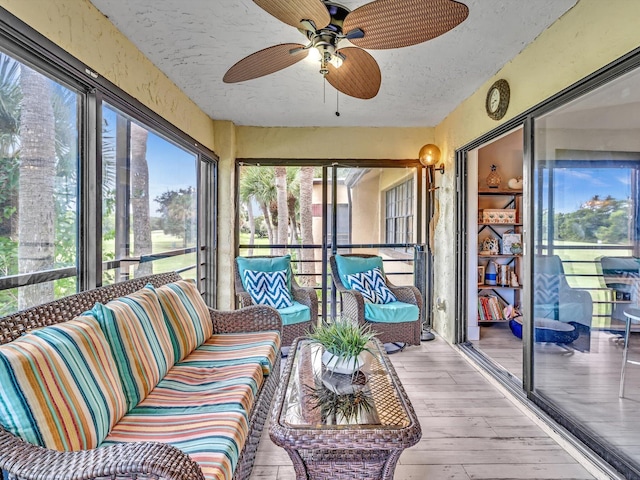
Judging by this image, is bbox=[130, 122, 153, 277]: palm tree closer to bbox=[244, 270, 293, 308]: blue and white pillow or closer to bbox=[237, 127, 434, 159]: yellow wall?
bbox=[244, 270, 293, 308]: blue and white pillow

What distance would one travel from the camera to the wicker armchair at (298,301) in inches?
135

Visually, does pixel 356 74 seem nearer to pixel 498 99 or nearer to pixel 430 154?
pixel 498 99

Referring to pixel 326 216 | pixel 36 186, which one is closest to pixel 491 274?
pixel 326 216

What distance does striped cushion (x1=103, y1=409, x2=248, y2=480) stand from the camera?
122cm

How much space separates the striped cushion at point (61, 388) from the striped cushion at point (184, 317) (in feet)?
1.98

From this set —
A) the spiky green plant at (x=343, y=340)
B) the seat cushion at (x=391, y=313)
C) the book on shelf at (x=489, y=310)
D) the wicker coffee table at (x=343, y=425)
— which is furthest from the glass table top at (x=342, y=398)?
the book on shelf at (x=489, y=310)

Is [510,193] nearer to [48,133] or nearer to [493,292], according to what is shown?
[493,292]

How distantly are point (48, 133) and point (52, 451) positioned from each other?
4.86ft

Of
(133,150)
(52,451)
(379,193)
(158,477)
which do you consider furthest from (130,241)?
(379,193)

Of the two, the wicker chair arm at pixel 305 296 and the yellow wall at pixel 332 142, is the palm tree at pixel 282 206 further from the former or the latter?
the wicker chair arm at pixel 305 296

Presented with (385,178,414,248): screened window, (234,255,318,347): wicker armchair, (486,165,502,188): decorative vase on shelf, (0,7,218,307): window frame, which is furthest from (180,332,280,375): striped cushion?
(486,165,502,188): decorative vase on shelf

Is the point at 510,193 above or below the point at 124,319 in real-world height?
above

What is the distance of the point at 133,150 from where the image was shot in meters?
2.76

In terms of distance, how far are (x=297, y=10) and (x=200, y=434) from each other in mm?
1683
